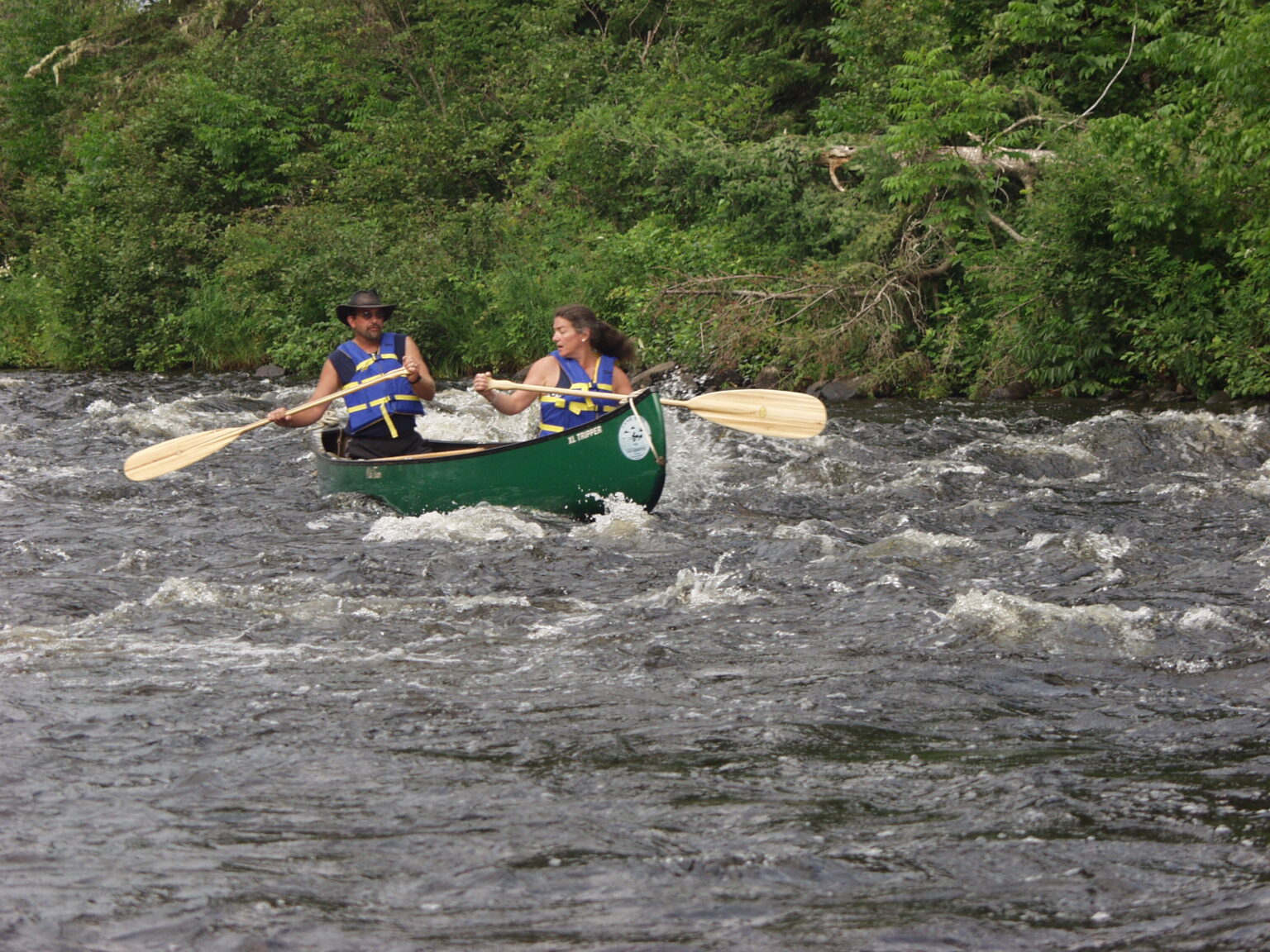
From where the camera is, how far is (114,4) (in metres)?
28.0

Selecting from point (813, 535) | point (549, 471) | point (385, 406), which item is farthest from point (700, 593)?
point (385, 406)

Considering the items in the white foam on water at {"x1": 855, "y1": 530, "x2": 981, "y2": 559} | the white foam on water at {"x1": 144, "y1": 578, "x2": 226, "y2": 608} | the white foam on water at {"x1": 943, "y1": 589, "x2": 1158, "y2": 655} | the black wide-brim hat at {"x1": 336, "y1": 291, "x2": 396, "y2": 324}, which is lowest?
the white foam on water at {"x1": 855, "y1": 530, "x2": 981, "y2": 559}

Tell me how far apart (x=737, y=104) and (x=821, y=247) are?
4382 millimetres

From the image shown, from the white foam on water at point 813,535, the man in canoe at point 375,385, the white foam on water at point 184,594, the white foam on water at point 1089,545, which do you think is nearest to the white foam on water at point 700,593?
the white foam on water at point 813,535

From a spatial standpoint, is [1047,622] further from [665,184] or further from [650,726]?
[665,184]

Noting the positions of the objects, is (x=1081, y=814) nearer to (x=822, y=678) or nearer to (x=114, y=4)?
(x=822, y=678)

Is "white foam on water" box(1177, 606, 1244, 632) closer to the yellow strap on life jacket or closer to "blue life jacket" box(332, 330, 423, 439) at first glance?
"blue life jacket" box(332, 330, 423, 439)

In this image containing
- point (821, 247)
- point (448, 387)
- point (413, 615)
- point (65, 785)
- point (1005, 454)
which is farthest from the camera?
point (448, 387)

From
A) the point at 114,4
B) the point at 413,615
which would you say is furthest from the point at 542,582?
the point at 114,4

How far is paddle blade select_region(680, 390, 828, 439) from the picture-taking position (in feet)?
26.1

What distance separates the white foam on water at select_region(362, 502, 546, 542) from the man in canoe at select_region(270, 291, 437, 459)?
80 cm

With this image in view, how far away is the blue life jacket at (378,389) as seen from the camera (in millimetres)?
8430

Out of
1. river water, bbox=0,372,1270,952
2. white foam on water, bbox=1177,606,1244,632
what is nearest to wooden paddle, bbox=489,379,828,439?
river water, bbox=0,372,1270,952

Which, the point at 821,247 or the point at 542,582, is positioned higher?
the point at 821,247
